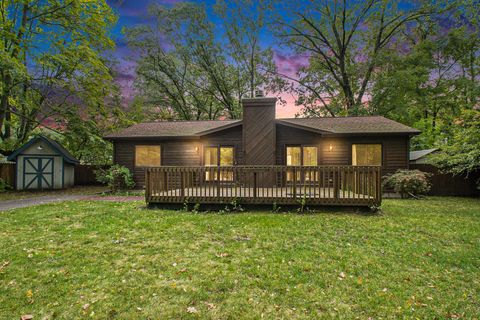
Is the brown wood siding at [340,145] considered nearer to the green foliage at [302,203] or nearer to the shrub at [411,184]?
the shrub at [411,184]

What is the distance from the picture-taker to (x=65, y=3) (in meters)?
13.2

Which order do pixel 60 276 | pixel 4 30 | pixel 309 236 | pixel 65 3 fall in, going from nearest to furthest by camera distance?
pixel 60 276
pixel 309 236
pixel 4 30
pixel 65 3

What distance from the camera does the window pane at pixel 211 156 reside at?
12.6m

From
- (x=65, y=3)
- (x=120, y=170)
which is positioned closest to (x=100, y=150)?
(x=120, y=170)

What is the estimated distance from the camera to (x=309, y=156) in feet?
39.9

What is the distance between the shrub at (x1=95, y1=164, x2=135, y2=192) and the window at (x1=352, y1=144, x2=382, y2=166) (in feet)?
40.7

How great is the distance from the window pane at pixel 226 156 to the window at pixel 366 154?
6602mm

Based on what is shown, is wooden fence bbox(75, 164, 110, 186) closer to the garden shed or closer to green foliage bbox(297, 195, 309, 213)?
the garden shed

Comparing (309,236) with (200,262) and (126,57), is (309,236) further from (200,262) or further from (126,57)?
(126,57)

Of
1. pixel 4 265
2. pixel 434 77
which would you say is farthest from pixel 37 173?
pixel 434 77

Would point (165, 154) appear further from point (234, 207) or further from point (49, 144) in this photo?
point (234, 207)

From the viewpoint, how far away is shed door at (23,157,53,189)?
43.5 feet

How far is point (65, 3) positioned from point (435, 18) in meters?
26.7

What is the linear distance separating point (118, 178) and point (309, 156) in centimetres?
1055
